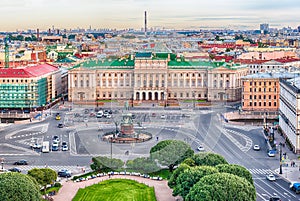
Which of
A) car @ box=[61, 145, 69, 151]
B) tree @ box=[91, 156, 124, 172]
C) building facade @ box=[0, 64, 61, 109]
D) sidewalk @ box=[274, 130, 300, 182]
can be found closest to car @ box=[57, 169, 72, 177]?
tree @ box=[91, 156, 124, 172]

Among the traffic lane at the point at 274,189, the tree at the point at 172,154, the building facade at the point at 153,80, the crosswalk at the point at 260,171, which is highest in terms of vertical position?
the building facade at the point at 153,80

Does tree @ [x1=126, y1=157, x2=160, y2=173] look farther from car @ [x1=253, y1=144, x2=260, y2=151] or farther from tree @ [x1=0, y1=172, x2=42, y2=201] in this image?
car @ [x1=253, y1=144, x2=260, y2=151]

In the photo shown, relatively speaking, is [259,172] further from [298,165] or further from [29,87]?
[29,87]

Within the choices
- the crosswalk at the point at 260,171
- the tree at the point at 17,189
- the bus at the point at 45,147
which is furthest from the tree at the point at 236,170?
the bus at the point at 45,147

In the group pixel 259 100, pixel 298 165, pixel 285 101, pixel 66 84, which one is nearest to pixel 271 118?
pixel 259 100

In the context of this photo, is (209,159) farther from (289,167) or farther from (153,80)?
(153,80)

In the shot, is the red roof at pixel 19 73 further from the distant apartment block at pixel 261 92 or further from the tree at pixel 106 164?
the tree at pixel 106 164
